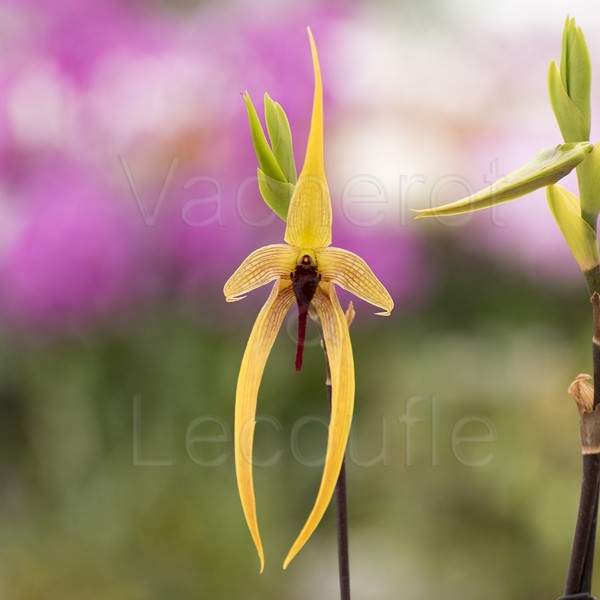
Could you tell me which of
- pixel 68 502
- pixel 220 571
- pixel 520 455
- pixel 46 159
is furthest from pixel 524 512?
pixel 46 159

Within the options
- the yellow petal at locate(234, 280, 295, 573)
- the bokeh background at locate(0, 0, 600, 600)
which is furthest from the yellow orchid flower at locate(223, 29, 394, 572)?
the bokeh background at locate(0, 0, 600, 600)

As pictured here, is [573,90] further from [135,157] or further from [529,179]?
[135,157]

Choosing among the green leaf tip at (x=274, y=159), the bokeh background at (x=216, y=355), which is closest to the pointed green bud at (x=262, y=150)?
the green leaf tip at (x=274, y=159)

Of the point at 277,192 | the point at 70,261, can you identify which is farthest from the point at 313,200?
the point at 70,261

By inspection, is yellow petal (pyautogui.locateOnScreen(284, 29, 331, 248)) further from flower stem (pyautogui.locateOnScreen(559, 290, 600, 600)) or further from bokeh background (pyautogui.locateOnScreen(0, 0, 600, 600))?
bokeh background (pyautogui.locateOnScreen(0, 0, 600, 600))

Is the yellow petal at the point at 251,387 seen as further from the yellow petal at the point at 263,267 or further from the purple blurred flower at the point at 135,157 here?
the purple blurred flower at the point at 135,157

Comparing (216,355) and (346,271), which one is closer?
(346,271)

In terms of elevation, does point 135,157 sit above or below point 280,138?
above
